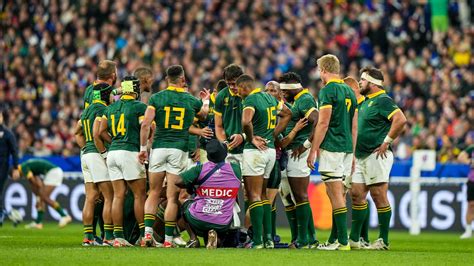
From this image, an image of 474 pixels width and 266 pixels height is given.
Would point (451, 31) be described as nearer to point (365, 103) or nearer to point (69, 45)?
point (69, 45)

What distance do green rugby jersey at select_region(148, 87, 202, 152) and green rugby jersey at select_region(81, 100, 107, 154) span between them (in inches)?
43.0

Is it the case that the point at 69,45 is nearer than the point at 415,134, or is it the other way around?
the point at 415,134

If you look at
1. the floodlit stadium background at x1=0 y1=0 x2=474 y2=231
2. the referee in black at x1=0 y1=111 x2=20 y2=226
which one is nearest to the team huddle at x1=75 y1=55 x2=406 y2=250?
the referee in black at x1=0 y1=111 x2=20 y2=226

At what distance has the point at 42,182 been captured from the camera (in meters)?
26.0

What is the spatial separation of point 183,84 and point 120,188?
5.91 feet

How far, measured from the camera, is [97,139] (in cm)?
1828

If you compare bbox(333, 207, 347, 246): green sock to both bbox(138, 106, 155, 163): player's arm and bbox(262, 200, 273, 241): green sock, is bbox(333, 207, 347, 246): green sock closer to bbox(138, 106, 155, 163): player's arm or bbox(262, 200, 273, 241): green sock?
bbox(262, 200, 273, 241): green sock

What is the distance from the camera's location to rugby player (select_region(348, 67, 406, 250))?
1805 cm

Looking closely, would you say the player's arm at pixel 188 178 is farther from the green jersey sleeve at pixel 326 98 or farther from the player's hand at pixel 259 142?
the green jersey sleeve at pixel 326 98

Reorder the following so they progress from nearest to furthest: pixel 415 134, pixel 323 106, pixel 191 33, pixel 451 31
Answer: pixel 323 106, pixel 415 134, pixel 451 31, pixel 191 33

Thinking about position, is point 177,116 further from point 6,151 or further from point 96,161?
point 6,151

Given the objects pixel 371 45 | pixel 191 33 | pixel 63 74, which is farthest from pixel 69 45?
pixel 371 45

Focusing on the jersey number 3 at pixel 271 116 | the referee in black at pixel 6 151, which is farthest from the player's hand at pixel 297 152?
the referee in black at pixel 6 151

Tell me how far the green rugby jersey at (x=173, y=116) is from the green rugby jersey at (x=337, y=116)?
1914mm
